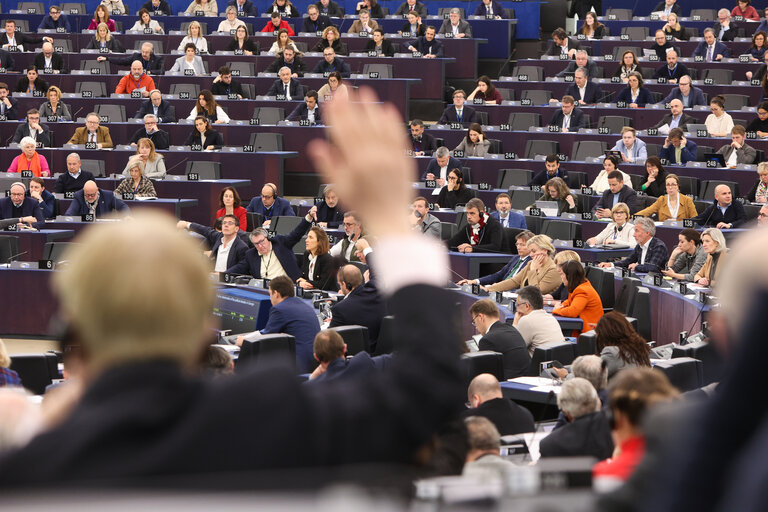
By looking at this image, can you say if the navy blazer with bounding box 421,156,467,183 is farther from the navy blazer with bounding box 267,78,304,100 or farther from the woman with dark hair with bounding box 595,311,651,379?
the woman with dark hair with bounding box 595,311,651,379

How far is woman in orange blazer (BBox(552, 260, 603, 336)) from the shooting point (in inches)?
303

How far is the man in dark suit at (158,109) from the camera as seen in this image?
13.5 metres

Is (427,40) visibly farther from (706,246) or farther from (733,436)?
(733,436)

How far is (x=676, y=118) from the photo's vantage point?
13.1m

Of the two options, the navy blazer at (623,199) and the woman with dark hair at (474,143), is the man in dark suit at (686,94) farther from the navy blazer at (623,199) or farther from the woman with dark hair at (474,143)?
the navy blazer at (623,199)

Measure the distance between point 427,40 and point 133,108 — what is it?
170 inches

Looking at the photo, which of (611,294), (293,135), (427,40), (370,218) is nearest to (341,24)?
(427,40)

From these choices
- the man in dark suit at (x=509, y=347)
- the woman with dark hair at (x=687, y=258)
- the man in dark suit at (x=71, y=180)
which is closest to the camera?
the man in dark suit at (x=509, y=347)

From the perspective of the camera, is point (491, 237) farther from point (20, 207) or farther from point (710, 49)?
point (710, 49)

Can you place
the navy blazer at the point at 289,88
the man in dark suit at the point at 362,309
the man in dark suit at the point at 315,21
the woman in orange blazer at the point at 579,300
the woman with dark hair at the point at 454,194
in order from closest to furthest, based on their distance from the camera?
1. the man in dark suit at the point at 362,309
2. the woman in orange blazer at the point at 579,300
3. the woman with dark hair at the point at 454,194
4. the navy blazer at the point at 289,88
5. the man in dark suit at the point at 315,21

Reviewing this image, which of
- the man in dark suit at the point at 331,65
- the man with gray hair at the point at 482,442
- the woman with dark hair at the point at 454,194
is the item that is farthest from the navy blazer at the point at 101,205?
the man with gray hair at the point at 482,442

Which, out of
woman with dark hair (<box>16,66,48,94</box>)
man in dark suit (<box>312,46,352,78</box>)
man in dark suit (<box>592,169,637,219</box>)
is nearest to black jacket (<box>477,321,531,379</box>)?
man in dark suit (<box>592,169,637,219</box>)

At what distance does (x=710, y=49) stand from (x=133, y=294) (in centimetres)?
1516

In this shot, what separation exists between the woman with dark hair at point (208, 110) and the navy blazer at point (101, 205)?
9.70 ft
